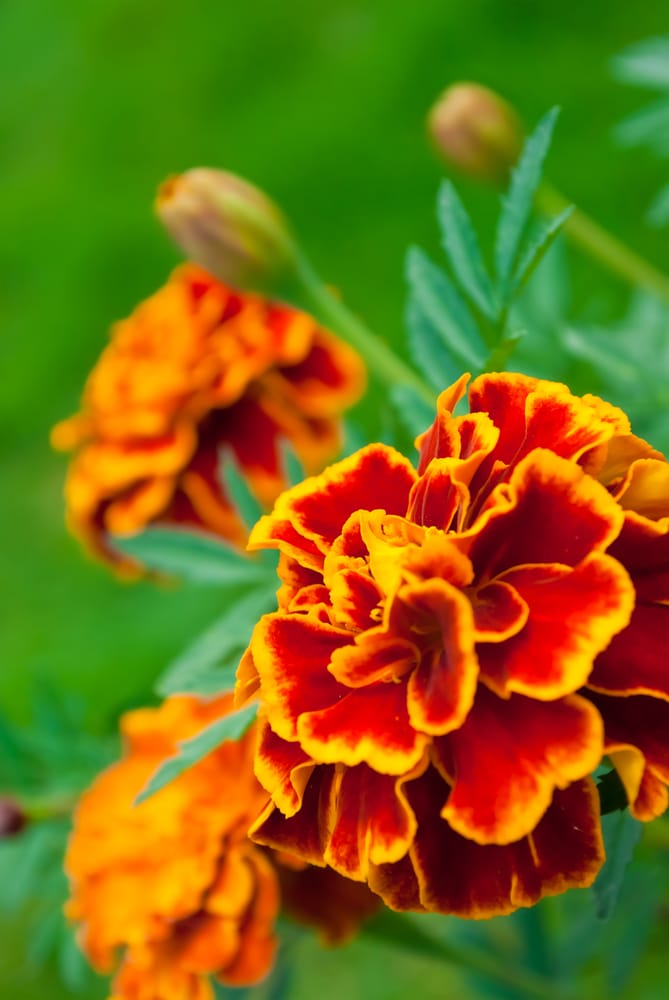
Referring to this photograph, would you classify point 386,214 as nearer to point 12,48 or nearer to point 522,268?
point 12,48

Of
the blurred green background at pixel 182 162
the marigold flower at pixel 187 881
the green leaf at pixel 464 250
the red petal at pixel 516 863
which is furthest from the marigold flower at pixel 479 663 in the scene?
the blurred green background at pixel 182 162

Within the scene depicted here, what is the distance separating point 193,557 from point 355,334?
0.46ft

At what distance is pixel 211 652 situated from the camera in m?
0.58

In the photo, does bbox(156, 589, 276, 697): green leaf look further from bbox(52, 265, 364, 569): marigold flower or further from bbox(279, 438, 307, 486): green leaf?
bbox(52, 265, 364, 569): marigold flower

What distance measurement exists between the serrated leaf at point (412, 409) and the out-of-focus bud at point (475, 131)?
0.25m

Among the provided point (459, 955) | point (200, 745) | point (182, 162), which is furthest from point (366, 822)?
point (182, 162)

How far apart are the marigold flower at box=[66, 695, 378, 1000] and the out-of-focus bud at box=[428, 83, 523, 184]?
363mm

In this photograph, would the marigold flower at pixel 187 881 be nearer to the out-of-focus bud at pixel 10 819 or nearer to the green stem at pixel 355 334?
the out-of-focus bud at pixel 10 819

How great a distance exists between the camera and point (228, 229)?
2.27 ft

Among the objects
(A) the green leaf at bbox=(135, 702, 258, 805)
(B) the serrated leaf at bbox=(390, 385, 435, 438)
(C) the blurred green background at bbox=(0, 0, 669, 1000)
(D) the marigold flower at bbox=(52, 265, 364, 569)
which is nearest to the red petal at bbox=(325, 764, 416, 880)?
(A) the green leaf at bbox=(135, 702, 258, 805)

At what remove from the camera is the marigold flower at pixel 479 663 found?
1.17ft

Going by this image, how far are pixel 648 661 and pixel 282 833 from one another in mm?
122

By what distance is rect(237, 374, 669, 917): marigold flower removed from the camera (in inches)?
14.0

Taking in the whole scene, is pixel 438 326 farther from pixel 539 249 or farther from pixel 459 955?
pixel 459 955
